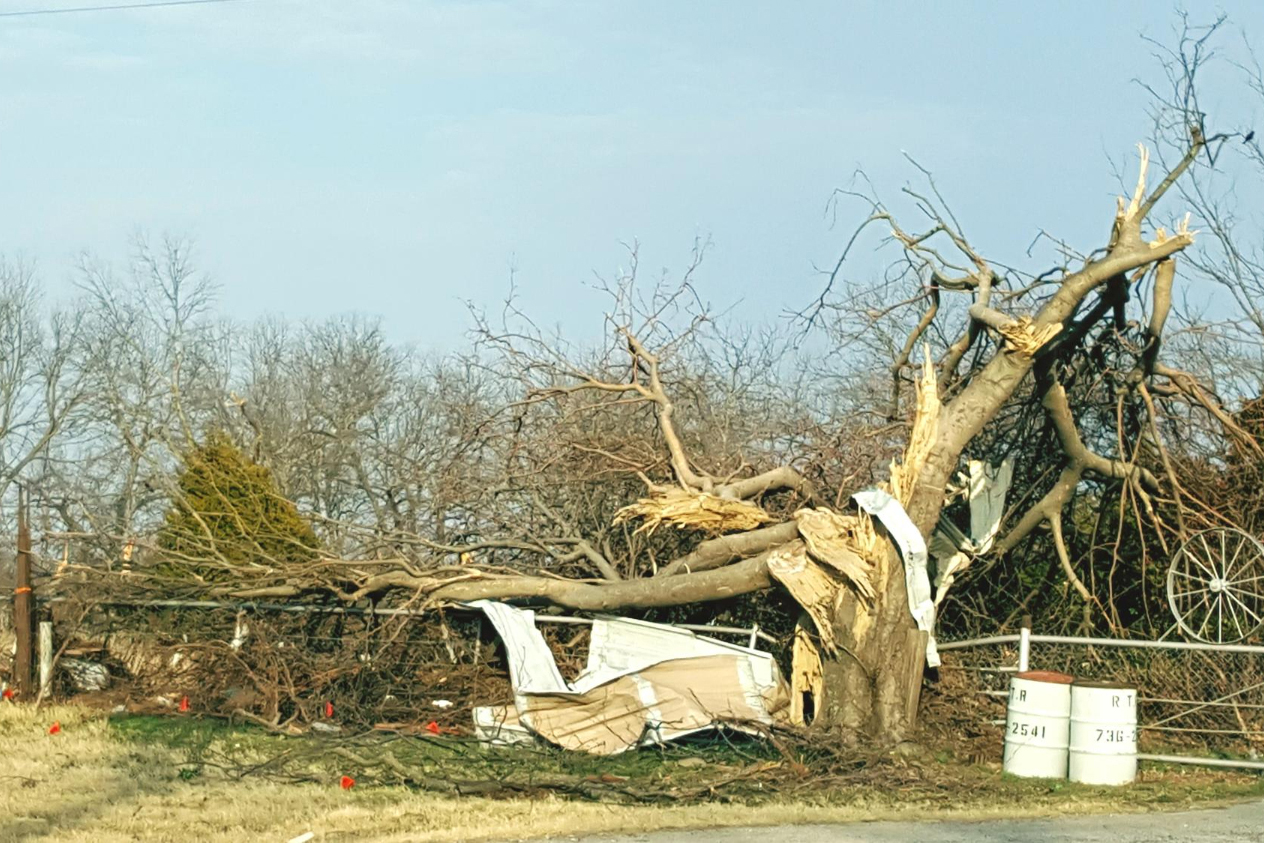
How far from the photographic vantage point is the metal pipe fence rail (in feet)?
38.2

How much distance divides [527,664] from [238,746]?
261 cm

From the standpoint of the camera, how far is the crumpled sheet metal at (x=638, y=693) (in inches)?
468

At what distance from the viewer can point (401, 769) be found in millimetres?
10461

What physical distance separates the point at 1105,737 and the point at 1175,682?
1925 mm

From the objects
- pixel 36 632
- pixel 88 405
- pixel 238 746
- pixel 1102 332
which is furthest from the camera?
pixel 88 405

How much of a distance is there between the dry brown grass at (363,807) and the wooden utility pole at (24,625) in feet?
10.9

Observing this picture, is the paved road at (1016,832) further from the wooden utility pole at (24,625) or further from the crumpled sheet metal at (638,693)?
the wooden utility pole at (24,625)

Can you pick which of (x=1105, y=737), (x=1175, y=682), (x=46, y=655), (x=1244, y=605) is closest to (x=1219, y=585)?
(x=1244, y=605)

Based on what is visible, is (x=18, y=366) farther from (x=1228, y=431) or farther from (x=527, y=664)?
(x=1228, y=431)

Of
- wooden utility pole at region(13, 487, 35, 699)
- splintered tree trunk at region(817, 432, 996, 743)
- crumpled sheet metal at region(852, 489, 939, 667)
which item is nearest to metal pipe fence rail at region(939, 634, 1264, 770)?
crumpled sheet metal at region(852, 489, 939, 667)

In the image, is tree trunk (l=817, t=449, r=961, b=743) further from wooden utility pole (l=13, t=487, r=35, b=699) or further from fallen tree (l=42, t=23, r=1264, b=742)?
wooden utility pole (l=13, t=487, r=35, b=699)

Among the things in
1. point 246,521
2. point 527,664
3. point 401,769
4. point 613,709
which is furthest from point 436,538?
point 401,769

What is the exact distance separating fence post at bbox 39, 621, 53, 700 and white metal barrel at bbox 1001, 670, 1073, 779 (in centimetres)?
964

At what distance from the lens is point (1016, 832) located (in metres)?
8.55
